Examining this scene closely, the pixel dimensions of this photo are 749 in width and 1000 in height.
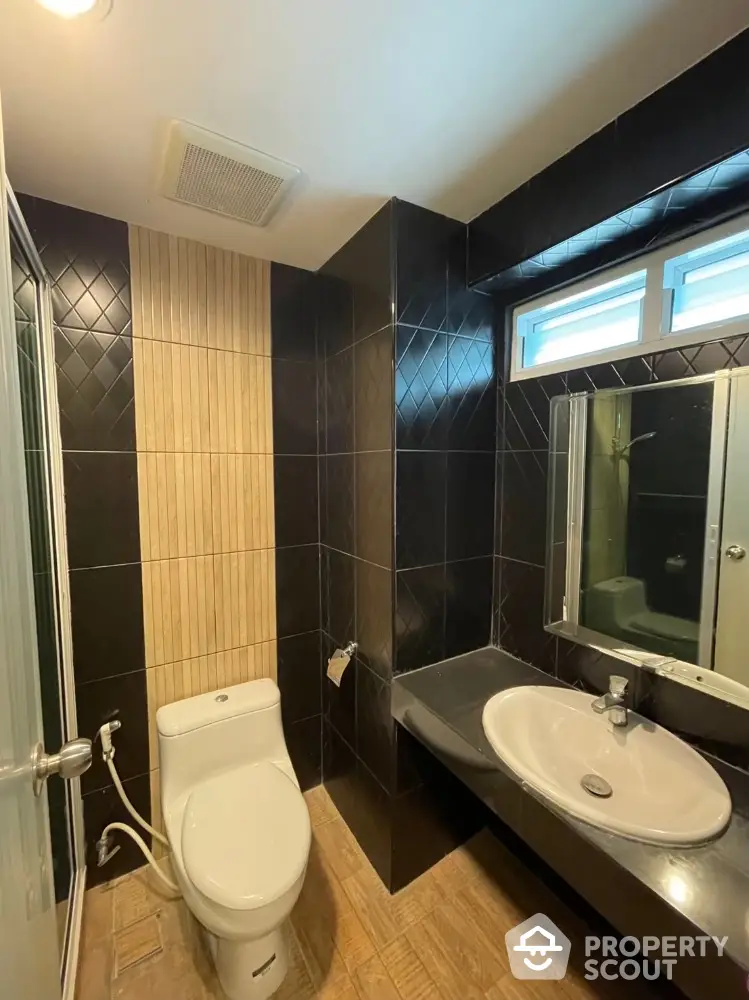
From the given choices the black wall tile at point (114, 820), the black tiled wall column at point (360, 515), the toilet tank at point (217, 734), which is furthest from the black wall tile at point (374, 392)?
the black wall tile at point (114, 820)

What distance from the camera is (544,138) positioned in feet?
3.54

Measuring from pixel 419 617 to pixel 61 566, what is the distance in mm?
1173

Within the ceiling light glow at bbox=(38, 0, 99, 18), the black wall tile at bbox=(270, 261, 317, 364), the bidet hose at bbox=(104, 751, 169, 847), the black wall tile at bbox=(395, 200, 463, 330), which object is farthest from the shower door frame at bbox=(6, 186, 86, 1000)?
Answer: the black wall tile at bbox=(395, 200, 463, 330)

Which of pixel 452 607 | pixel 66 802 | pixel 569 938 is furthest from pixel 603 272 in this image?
pixel 66 802

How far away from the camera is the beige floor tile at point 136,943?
1.26 meters

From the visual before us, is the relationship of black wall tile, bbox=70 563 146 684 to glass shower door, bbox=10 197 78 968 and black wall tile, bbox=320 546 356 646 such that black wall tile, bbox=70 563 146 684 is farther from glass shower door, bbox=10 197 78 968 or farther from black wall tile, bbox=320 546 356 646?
black wall tile, bbox=320 546 356 646

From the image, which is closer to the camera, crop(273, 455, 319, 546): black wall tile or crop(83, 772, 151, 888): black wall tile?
crop(83, 772, 151, 888): black wall tile

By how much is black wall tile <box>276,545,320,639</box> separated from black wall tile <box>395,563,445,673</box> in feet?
1.79

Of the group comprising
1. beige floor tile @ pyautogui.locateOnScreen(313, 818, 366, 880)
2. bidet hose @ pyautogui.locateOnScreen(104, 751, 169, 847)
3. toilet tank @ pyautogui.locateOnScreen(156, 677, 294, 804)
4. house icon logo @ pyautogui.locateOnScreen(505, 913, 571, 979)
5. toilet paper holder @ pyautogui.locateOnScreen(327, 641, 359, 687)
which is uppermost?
toilet paper holder @ pyautogui.locateOnScreen(327, 641, 359, 687)

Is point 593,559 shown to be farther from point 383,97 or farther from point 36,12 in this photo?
point 36,12

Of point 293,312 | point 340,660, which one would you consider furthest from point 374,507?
point 293,312

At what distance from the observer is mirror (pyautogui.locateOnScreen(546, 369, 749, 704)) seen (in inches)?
42.1

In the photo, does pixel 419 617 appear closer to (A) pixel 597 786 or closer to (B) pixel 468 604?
(B) pixel 468 604

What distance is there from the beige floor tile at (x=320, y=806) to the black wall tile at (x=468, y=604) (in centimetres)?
93
